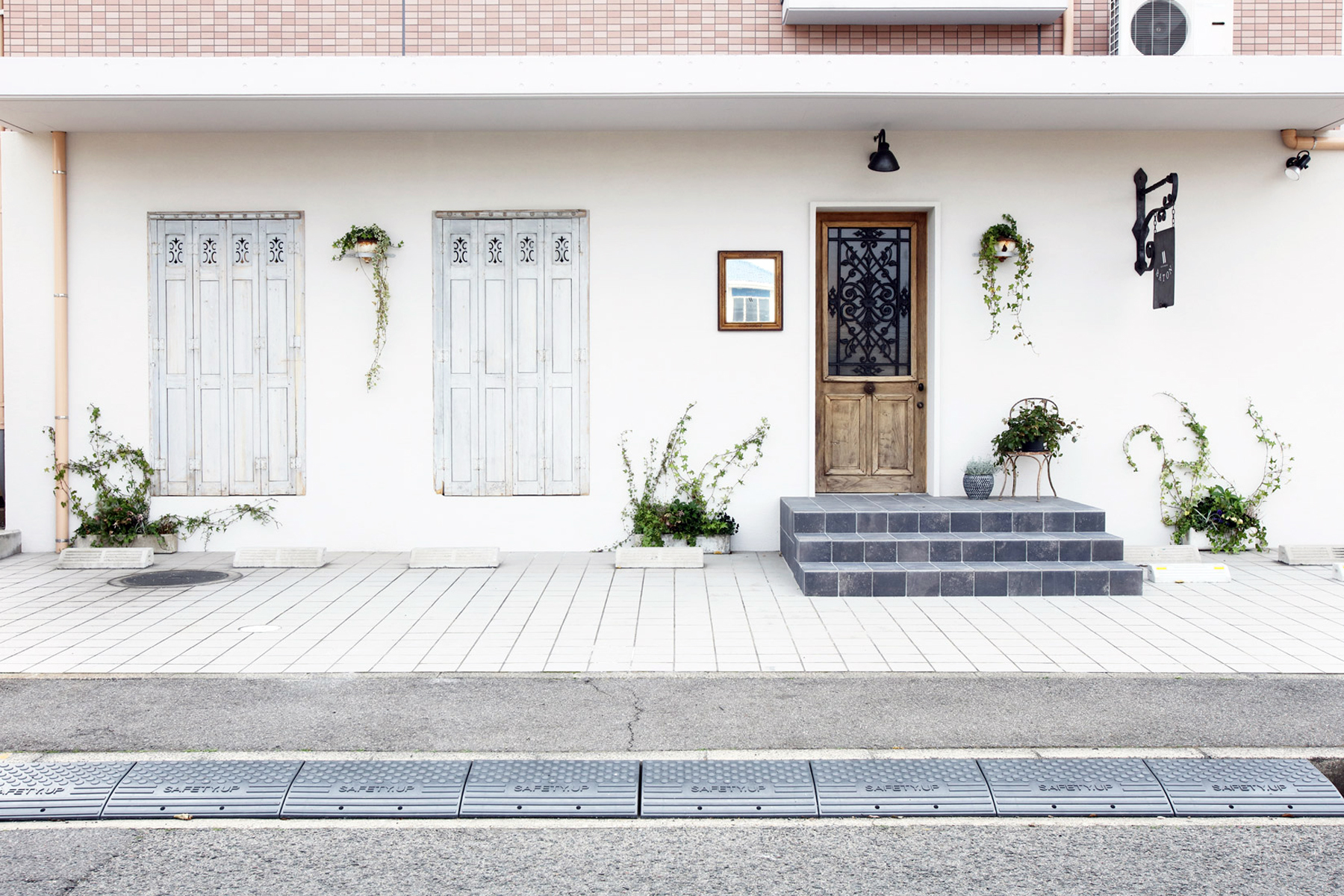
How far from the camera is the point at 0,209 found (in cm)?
820

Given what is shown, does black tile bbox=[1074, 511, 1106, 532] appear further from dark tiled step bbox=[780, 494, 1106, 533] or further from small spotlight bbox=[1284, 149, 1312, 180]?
small spotlight bbox=[1284, 149, 1312, 180]

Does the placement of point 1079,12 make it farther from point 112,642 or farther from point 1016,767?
point 112,642

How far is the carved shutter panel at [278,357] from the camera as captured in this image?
825 centimetres

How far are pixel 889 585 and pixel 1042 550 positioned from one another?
4.17 ft

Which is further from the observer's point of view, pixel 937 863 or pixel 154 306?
pixel 154 306

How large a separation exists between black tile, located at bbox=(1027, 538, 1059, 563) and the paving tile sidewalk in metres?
0.45

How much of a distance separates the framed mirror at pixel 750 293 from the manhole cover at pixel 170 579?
4577 millimetres

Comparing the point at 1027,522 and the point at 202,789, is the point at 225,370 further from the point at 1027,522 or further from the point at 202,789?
the point at 1027,522

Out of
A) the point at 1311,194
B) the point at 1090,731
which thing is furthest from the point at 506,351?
the point at 1311,194

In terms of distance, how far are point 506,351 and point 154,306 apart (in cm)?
310

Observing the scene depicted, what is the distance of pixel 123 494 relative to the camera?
8.21m

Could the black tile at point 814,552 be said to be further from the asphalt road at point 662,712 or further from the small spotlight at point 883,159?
the small spotlight at point 883,159

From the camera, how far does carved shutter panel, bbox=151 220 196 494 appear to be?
8250 millimetres

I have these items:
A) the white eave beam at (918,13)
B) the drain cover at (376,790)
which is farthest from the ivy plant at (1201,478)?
the drain cover at (376,790)
